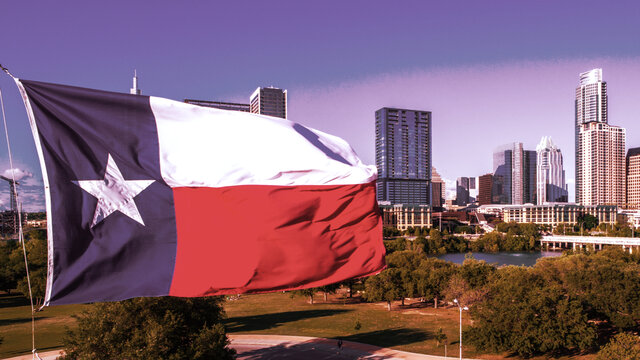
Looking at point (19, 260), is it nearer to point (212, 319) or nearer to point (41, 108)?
point (212, 319)

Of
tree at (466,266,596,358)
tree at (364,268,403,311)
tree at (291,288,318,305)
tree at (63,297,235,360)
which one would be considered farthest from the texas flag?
tree at (291,288,318,305)

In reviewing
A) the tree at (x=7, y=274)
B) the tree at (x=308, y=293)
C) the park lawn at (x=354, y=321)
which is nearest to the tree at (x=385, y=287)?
the park lawn at (x=354, y=321)

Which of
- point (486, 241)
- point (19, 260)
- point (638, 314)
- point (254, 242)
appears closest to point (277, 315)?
point (638, 314)

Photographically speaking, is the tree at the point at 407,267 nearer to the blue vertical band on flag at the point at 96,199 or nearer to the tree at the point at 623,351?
the tree at the point at 623,351

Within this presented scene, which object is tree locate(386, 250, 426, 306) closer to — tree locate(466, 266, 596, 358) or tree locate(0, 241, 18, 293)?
tree locate(466, 266, 596, 358)

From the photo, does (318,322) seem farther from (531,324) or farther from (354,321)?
(531,324)

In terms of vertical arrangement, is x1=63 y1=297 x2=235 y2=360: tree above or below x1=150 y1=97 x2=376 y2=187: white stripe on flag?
below

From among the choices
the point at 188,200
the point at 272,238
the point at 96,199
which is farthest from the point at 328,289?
the point at 96,199
